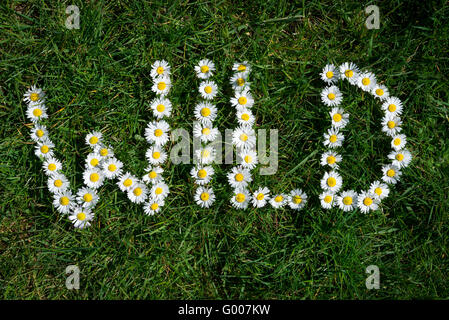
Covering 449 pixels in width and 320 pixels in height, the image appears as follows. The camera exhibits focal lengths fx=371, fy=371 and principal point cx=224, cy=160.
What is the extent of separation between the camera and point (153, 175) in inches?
90.7

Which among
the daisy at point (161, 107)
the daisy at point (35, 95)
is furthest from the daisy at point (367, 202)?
the daisy at point (35, 95)

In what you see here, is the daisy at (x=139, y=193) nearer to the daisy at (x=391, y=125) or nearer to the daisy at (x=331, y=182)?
the daisy at (x=331, y=182)

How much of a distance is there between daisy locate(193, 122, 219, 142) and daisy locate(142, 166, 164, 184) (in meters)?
0.32

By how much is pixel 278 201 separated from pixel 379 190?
0.64 metres

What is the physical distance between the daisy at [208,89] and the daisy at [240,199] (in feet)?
2.02

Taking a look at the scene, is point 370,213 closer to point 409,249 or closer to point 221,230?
point 409,249

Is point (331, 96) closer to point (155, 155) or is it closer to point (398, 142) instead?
point (398, 142)

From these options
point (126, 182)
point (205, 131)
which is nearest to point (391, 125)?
point (205, 131)

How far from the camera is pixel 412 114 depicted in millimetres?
2432

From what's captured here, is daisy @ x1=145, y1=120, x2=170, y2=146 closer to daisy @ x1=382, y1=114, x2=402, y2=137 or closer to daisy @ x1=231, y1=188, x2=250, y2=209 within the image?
daisy @ x1=231, y1=188, x2=250, y2=209

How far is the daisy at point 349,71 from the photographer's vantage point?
2.37 m

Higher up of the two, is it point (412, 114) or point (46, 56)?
point (46, 56)
